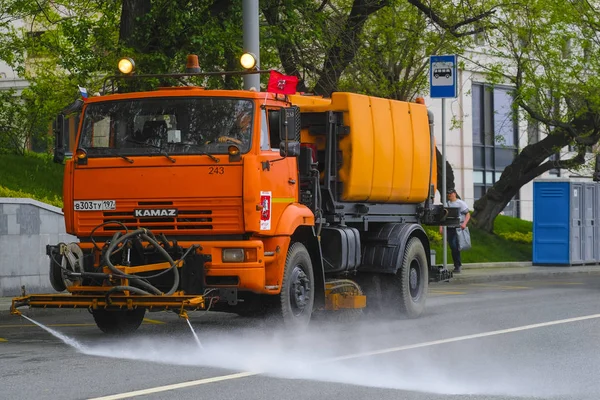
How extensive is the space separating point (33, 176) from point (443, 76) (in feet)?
27.5

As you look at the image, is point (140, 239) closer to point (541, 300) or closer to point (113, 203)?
point (113, 203)

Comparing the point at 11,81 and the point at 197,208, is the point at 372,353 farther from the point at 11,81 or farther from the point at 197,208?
the point at 11,81

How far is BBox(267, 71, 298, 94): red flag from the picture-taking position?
1318cm

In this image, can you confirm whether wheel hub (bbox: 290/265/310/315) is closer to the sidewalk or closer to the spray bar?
the spray bar

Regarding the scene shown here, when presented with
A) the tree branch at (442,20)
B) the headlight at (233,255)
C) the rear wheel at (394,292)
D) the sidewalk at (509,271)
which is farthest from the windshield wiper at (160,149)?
the tree branch at (442,20)

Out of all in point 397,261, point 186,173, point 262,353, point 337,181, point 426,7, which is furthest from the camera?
point 426,7

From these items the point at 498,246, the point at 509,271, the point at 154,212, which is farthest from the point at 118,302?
the point at 498,246

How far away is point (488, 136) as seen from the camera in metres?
47.4

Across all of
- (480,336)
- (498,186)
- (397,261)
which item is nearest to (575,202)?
(498,186)

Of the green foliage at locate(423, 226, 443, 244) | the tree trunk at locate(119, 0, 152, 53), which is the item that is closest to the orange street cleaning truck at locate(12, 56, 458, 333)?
the tree trunk at locate(119, 0, 152, 53)

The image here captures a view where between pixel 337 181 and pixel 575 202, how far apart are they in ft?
55.5

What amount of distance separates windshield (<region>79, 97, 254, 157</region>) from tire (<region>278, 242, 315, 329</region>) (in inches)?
54.0

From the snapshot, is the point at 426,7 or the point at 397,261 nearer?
the point at 397,261

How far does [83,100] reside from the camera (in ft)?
43.0
